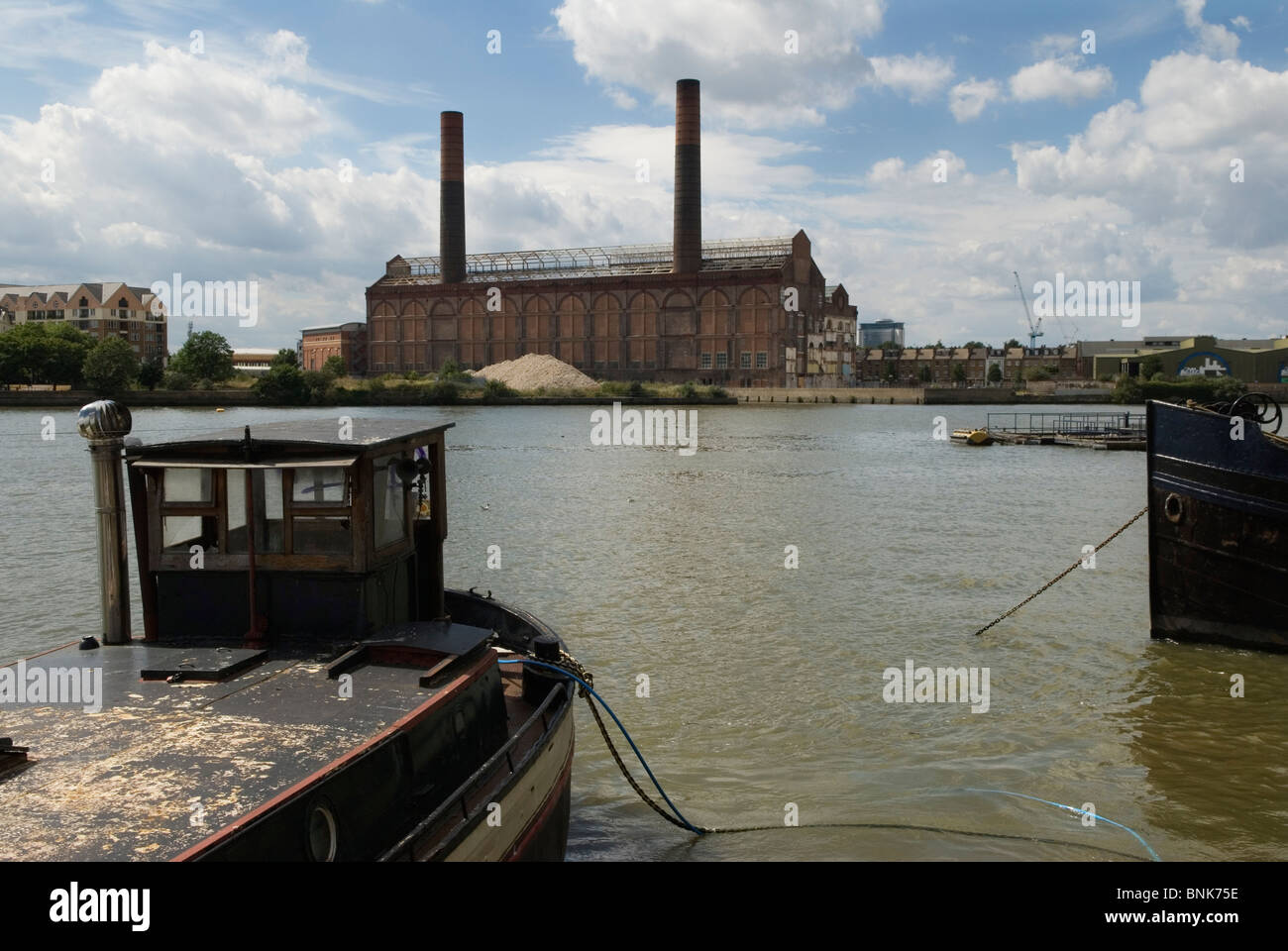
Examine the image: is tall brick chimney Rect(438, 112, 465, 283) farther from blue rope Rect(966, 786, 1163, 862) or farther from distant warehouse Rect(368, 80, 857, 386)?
blue rope Rect(966, 786, 1163, 862)

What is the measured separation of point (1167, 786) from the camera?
1091 centimetres

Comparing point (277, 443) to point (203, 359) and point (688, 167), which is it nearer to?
point (688, 167)

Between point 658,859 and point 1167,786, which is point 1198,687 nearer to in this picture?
point 1167,786

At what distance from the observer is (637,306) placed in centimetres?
11525

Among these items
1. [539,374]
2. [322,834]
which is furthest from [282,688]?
[539,374]

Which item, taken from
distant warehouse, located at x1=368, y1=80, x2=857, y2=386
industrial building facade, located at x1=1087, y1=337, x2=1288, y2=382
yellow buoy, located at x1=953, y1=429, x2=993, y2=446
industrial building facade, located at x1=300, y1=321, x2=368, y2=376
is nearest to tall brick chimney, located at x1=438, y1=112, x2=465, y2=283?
distant warehouse, located at x1=368, y1=80, x2=857, y2=386

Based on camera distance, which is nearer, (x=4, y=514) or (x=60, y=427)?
(x=4, y=514)

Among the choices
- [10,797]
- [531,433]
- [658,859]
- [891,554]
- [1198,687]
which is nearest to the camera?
[10,797]

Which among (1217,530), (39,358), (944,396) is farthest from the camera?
(944,396)

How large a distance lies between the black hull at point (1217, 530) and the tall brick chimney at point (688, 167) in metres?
89.1

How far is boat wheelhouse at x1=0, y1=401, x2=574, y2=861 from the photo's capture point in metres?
5.60

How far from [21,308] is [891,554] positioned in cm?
15663

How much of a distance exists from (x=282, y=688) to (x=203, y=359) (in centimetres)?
12013
